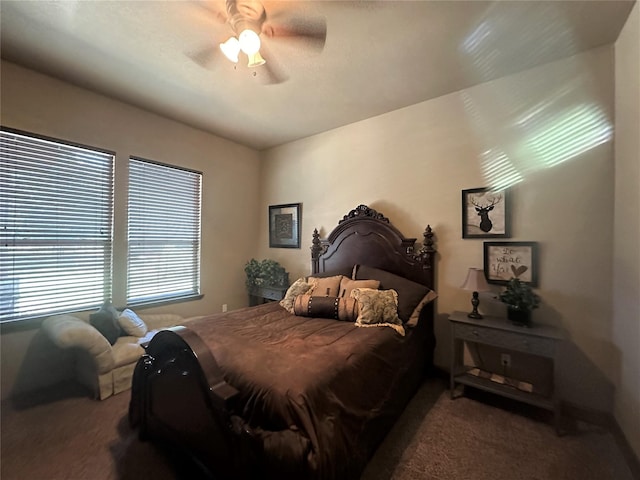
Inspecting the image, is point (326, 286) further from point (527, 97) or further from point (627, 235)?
point (527, 97)

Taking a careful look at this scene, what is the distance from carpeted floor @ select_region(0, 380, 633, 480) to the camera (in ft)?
5.24

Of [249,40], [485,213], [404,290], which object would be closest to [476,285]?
[404,290]

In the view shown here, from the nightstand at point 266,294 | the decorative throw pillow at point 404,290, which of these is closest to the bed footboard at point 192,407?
the decorative throw pillow at point 404,290

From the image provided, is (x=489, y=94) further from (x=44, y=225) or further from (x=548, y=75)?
(x=44, y=225)

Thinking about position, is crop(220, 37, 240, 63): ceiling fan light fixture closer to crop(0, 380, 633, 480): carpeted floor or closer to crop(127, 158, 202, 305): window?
crop(127, 158, 202, 305): window

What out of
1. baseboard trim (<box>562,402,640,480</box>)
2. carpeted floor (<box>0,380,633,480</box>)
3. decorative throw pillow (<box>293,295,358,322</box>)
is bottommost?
carpeted floor (<box>0,380,633,480</box>)

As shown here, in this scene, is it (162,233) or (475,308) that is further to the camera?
(162,233)

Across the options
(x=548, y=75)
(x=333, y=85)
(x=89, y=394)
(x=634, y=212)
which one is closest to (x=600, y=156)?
(x=634, y=212)

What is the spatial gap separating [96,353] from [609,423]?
13.0 feet

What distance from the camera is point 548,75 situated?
2.29 metres

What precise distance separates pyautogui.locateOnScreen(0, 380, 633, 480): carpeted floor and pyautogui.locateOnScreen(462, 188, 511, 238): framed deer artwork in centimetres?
146

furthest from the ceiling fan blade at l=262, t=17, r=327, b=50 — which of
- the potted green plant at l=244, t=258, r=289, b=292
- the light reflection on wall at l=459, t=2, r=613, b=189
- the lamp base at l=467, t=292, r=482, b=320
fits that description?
the potted green plant at l=244, t=258, r=289, b=292

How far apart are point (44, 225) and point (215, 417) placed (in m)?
2.62

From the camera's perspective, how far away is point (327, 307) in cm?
246
